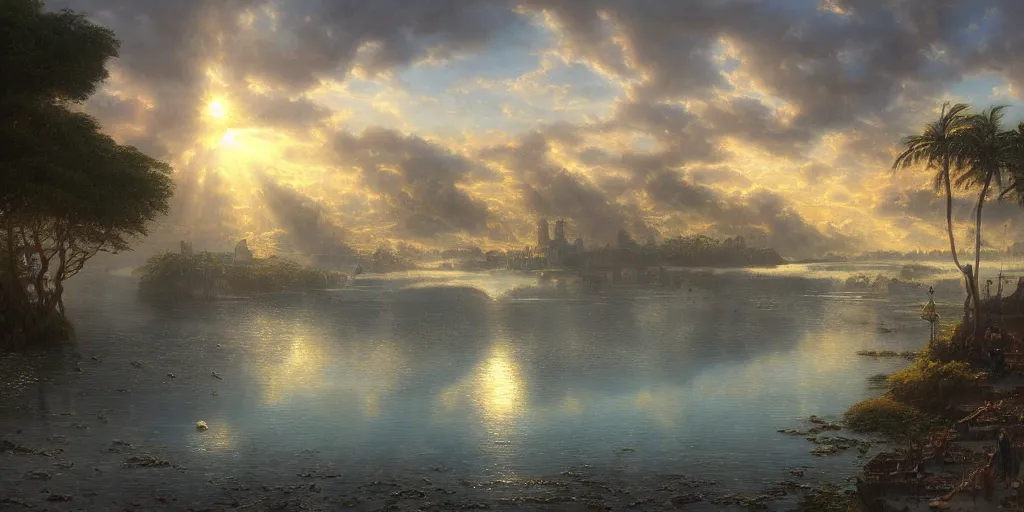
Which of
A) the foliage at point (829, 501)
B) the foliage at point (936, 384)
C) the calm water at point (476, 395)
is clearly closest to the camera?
the foliage at point (829, 501)

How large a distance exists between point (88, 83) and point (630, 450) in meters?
58.8

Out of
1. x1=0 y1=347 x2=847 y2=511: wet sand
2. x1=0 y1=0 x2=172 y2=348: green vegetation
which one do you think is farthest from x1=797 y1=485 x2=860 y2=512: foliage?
x1=0 y1=0 x2=172 y2=348: green vegetation

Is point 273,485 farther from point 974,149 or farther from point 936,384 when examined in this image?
point 974,149

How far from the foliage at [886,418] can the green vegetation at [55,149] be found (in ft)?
210

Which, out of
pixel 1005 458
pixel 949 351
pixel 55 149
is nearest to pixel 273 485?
pixel 1005 458

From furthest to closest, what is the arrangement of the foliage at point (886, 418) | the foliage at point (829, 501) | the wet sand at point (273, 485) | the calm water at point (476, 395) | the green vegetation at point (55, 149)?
the green vegetation at point (55, 149), the foliage at point (886, 418), the calm water at point (476, 395), the wet sand at point (273, 485), the foliage at point (829, 501)

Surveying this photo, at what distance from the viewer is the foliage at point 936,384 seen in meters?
51.6

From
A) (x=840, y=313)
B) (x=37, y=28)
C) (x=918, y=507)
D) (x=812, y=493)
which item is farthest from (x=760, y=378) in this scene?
(x=840, y=313)

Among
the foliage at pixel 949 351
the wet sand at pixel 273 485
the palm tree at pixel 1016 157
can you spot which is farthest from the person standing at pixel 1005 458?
the palm tree at pixel 1016 157

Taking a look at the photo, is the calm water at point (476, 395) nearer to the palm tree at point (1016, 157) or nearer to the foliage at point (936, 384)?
the foliage at point (936, 384)

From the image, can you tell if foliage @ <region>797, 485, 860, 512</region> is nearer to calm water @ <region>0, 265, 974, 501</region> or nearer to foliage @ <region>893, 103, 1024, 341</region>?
calm water @ <region>0, 265, 974, 501</region>

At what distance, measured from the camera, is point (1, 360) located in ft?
235

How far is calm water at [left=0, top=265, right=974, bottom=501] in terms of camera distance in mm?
43875

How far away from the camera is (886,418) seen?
50219 mm
